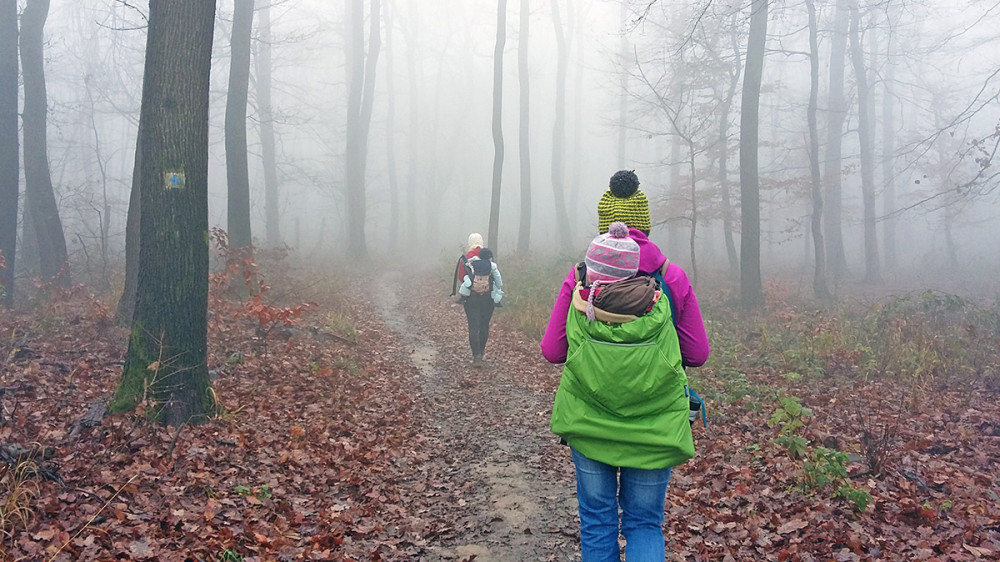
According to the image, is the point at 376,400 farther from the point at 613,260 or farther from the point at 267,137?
the point at 267,137

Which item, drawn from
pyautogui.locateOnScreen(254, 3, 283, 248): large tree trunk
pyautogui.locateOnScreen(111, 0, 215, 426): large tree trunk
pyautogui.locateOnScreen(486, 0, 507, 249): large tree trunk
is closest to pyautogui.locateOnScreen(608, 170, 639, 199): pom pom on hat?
pyautogui.locateOnScreen(111, 0, 215, 426): large tree trunk

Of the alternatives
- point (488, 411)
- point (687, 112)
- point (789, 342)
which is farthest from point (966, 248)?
point (488, 411)

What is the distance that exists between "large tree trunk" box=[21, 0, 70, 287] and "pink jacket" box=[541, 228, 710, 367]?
1308cm

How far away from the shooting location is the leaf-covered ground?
4320mm

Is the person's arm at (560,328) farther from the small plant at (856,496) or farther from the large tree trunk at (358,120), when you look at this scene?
the large tree trunk at (358,120)

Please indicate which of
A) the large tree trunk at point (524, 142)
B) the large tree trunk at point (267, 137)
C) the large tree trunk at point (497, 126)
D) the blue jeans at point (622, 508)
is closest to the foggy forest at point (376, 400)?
the blue jeans at point (622, 508)

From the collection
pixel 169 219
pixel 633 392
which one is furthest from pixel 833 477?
pixel 169 219

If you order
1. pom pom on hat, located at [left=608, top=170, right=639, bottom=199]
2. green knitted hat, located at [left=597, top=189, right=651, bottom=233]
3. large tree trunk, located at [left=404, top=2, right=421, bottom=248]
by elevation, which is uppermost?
large tree trunk, located at [left=404, top=2, right=421, bottom=248]

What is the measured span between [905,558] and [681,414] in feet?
8.06

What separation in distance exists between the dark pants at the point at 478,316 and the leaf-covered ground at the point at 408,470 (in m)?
1.13

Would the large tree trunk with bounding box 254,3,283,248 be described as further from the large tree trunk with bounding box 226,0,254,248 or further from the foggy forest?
the large tree trunk with bounding box 226,0,254,248

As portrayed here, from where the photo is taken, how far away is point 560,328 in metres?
3.26

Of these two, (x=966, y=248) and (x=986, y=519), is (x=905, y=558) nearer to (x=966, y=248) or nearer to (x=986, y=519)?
(x=986, y=519)

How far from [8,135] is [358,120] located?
17142mm
